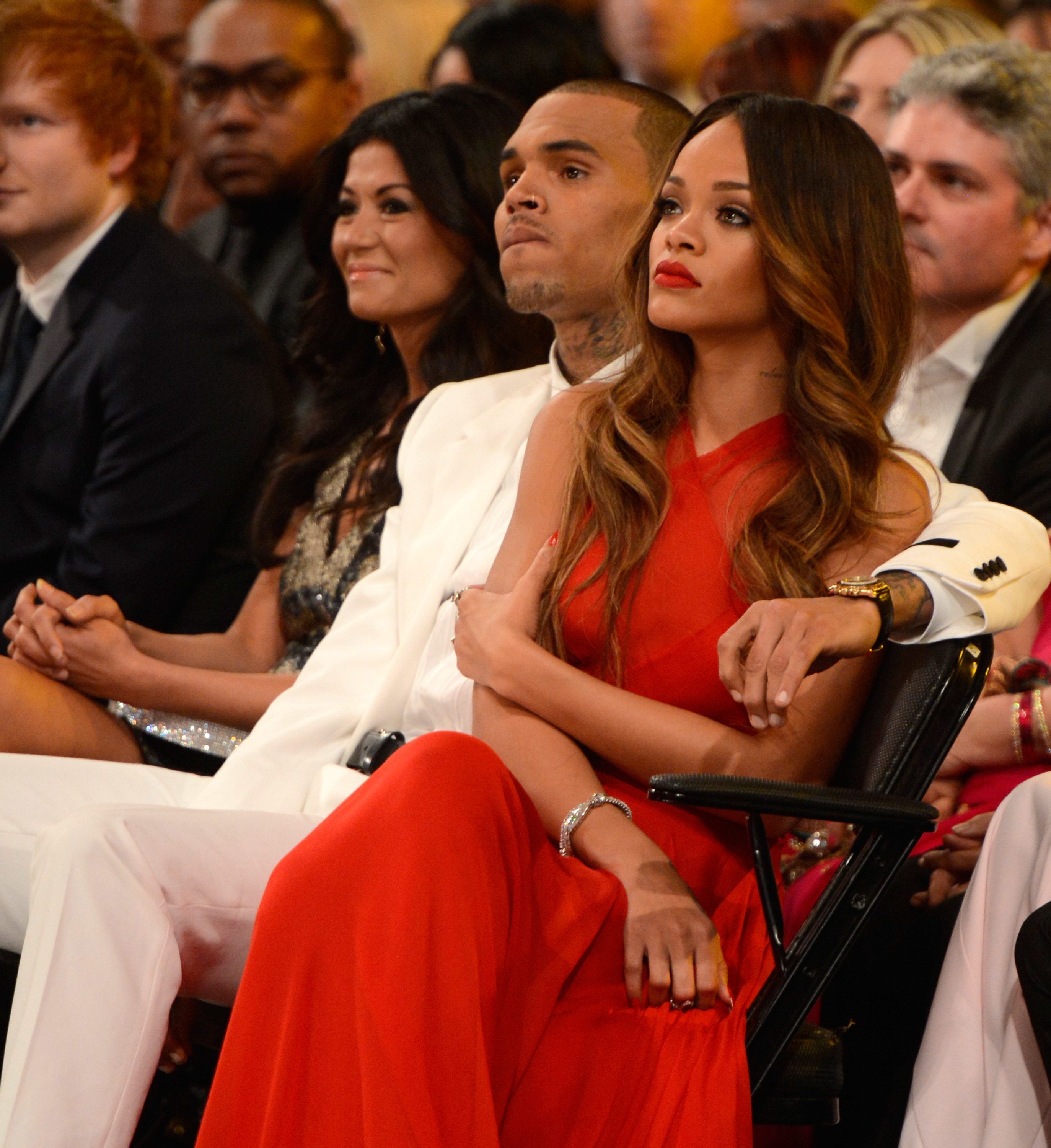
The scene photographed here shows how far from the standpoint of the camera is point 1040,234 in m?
3.13

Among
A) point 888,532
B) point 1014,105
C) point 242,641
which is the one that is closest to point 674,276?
point 888,532

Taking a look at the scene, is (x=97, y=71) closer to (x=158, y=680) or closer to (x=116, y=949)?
(x=158, y=680)

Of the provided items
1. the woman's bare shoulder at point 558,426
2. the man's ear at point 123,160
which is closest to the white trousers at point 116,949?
the woman's bare shoulder at point 558,426

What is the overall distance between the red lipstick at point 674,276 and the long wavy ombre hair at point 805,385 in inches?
4.1

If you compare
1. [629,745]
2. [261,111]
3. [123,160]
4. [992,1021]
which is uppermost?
[261,111]

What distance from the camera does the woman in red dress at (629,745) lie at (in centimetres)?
157

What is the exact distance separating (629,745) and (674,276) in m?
0.66

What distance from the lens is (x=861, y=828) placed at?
1.67m

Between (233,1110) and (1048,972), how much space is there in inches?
34.5

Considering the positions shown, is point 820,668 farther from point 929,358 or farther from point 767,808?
point 929,358

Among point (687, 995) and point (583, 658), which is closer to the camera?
point (687, 995)

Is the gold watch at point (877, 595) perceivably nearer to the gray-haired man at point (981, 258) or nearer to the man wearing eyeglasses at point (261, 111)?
the gray-haired man at point (981, 258)

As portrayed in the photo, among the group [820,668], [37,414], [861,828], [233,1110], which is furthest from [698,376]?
[37,414]

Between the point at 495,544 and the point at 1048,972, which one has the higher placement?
the point at 495,544
